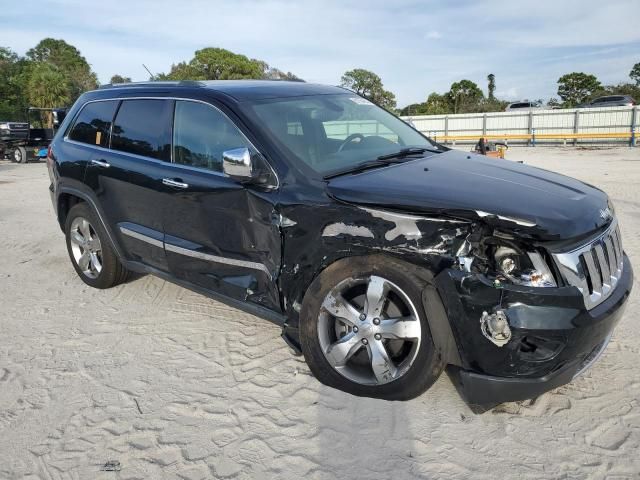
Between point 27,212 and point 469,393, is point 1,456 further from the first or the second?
point 27,212

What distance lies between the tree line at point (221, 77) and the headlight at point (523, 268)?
35.3 m

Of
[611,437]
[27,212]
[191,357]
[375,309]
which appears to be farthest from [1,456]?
[27,212]

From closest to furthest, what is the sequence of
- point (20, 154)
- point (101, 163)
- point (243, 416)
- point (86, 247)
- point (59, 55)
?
point (243, 416), point (101, 163), point (86, 247), point (20, 154), point (59, 55)

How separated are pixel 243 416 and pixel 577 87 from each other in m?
51.0

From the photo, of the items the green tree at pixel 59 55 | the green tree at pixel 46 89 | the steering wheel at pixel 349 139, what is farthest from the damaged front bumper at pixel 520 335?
the green tree at pixel 59 55

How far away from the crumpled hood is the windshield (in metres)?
0.32

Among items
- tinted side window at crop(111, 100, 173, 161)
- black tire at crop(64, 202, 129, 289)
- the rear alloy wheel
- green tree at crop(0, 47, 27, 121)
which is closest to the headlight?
tinted side window at crop(111, 100, 173, 161)

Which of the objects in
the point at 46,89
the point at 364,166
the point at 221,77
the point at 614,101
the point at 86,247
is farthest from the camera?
the point at 221,77

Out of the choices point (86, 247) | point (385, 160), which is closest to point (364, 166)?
point (385, 160)

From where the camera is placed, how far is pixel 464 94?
51781 mm

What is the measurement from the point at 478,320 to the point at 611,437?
3.08 feet

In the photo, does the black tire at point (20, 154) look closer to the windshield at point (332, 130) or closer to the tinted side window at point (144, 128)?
the tinted side window at point (144, 128)

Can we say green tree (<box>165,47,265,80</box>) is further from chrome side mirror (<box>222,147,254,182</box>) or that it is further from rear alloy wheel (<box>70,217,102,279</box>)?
chrome side mirror (<box>222,147,254,182</box>)

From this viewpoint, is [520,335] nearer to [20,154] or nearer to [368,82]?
[20,154]
